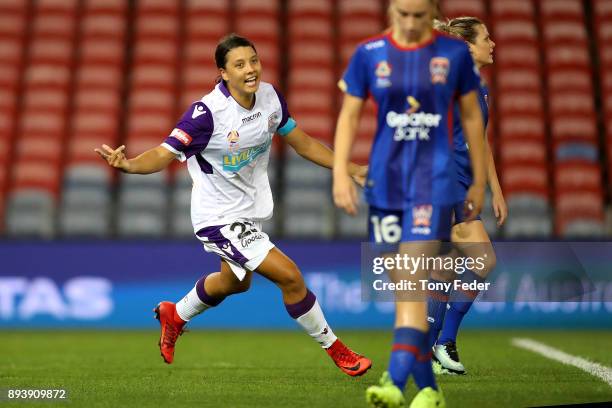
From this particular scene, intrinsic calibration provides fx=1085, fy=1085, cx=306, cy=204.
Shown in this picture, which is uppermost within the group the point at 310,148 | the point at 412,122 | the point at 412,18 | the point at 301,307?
the point at 412,18

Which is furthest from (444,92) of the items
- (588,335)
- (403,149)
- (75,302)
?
(75,302)

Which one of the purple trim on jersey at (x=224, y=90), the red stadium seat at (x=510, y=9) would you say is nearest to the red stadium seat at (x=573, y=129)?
the red stadium seat at (x=510, y=9)

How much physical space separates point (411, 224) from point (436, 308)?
2090mm

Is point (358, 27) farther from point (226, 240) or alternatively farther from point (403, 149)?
point (403, 149)

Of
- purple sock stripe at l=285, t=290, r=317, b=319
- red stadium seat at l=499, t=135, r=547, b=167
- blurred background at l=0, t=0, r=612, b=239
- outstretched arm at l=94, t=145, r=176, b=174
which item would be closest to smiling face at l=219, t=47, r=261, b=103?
outstretched arm at l=94, t=145, r=176, b=174

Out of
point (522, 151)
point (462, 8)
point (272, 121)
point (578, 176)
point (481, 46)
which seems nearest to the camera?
point (272, 121)

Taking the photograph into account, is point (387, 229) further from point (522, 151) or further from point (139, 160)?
point (522, 151)

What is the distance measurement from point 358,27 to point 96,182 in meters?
4.27

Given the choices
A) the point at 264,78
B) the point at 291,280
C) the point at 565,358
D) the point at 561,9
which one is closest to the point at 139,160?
the point at 291,280

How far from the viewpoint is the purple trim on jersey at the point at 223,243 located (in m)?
6.44

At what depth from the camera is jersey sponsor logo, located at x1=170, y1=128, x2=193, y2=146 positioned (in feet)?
20.4

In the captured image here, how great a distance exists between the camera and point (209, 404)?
216 inches

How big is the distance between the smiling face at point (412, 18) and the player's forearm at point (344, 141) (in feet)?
1.45

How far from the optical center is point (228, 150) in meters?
6.42
